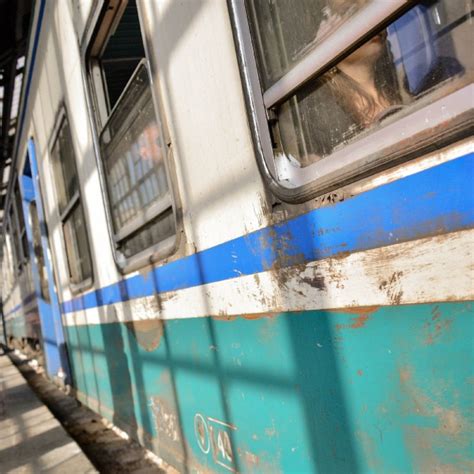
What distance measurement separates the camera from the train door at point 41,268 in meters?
6.49

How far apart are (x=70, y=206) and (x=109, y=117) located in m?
1.79

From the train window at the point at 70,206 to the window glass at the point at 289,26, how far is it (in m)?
2.89

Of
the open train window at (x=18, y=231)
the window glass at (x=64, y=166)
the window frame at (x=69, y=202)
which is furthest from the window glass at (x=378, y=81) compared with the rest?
the open train window at (x=18, y=231)

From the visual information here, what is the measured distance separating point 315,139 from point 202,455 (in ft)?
5.40

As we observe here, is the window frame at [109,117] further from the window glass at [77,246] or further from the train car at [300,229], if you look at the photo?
the window glass at [77,246]

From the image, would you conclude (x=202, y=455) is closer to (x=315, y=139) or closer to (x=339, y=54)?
(x=315, y=139)

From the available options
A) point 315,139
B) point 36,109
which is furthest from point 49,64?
point 315,139

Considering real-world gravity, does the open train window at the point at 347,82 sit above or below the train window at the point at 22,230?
below

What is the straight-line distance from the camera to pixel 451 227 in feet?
3.50

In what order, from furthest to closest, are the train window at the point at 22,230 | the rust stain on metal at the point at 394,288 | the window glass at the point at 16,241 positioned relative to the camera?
the window glass at the point at 16,241 → the train window at the point at 22,230 → the rust stain on metal at the point at 394,288

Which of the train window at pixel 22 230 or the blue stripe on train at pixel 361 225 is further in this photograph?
the train window at pixel 22 230

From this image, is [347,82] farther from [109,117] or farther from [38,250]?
[38,250]

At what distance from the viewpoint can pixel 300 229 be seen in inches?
60.7

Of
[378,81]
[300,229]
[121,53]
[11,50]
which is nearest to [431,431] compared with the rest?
[300,229]
